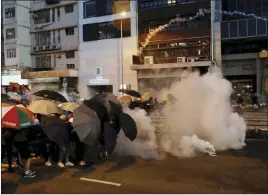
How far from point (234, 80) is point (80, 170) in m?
23.7

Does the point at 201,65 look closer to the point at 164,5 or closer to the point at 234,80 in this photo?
the point at 234,80

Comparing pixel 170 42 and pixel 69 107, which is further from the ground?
pixel 170 42

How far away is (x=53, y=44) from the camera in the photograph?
113 ft

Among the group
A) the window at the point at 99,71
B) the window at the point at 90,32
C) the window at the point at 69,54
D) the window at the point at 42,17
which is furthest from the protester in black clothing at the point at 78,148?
the window at the point at 42,17

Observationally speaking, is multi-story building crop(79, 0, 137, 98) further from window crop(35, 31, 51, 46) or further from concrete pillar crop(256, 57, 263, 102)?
concrete pillar crop(256, 57, 263, 102)

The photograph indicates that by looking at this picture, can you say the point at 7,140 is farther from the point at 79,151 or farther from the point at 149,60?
the point at 149,60

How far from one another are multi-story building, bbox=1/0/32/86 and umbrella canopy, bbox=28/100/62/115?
96.5ft

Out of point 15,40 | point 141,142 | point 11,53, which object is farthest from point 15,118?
point 11,53

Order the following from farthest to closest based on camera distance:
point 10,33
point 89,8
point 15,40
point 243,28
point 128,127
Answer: point 10,33 → point 15,40 → point 89,8 → point 243,28 → point 128,127

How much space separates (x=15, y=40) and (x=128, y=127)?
32.5 meters

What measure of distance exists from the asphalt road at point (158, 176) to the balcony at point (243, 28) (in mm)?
20096

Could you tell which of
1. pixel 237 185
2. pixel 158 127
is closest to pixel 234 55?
pixel 158 127

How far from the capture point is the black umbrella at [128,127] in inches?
279

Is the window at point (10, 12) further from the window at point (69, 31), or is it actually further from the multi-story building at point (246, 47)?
the multi-story building at point (246, 47)
